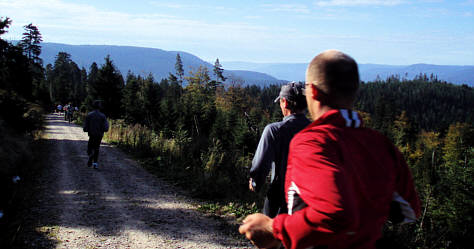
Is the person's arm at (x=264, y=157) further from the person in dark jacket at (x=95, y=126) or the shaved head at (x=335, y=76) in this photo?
the person in dark jacket at (x=95, y=126)

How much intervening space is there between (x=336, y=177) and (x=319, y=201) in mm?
111

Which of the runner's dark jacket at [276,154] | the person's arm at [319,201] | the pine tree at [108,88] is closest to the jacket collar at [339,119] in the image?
the person's arm at [319,201]

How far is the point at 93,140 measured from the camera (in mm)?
9656

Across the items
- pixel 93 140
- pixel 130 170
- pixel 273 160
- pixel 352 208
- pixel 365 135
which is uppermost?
pixel 365 135

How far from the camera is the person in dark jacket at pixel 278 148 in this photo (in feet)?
9.99

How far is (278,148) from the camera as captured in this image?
3074 millimetres

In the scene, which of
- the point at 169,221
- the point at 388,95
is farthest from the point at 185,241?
the point at 388,95

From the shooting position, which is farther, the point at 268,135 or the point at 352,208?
the point at 268,135

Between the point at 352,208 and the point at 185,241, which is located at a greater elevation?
the point at 352,208

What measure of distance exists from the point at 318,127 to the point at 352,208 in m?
0.35

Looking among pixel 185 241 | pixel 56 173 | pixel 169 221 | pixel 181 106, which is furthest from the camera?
pixel 181 106

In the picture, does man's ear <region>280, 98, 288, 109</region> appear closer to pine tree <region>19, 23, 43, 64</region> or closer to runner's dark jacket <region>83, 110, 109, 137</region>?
runner's dark jacket <region>83, 110, 109, 137</region>

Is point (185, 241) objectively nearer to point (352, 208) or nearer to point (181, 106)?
point (352, 208)

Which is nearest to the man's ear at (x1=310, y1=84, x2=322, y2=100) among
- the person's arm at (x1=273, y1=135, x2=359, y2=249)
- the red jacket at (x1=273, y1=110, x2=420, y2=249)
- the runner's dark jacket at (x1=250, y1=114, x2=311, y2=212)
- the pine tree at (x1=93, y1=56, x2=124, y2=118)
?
the red jacket at (x1=273, y1=110, x2=420, y2=249)
